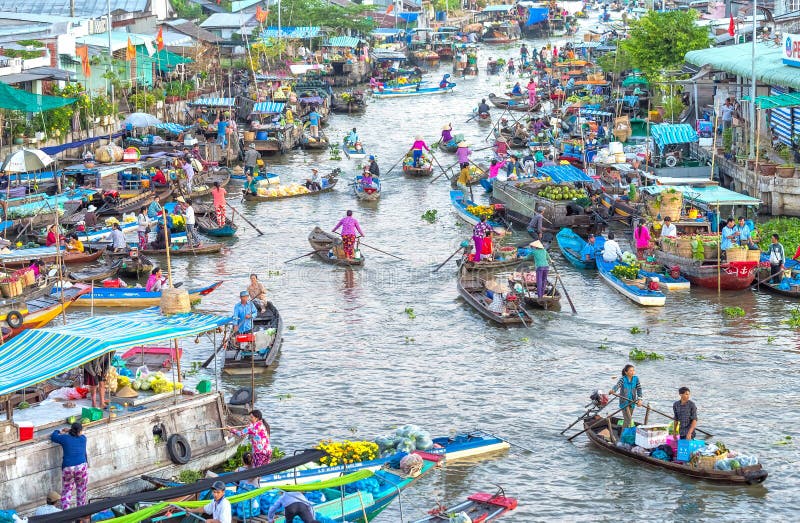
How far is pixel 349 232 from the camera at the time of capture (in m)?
33.2

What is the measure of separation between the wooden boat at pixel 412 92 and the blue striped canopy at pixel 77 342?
5290cm

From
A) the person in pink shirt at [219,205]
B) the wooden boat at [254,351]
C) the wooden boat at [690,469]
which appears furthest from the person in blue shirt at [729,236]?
the person in pink shirt at [219,205]

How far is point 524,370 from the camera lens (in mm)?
25750

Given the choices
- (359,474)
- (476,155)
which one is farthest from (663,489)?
(476,155)

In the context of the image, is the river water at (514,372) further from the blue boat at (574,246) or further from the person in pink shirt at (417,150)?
the person in pink shirt at (417,150)

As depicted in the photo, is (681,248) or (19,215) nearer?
(681,248)

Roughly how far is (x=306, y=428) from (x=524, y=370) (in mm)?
5158

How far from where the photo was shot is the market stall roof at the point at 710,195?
33250 mm

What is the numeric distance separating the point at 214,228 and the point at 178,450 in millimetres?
19020

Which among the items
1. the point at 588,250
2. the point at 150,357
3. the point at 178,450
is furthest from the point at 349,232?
the point at 178,450

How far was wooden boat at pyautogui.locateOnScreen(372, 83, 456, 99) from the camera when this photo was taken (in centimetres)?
7206

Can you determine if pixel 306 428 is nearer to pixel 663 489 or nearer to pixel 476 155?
pixel 663 489

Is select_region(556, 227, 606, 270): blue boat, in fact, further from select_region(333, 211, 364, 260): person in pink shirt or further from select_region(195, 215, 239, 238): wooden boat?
select_region(195, 215, 239, 238): wooden boat

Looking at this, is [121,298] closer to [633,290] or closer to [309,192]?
[633,290]
